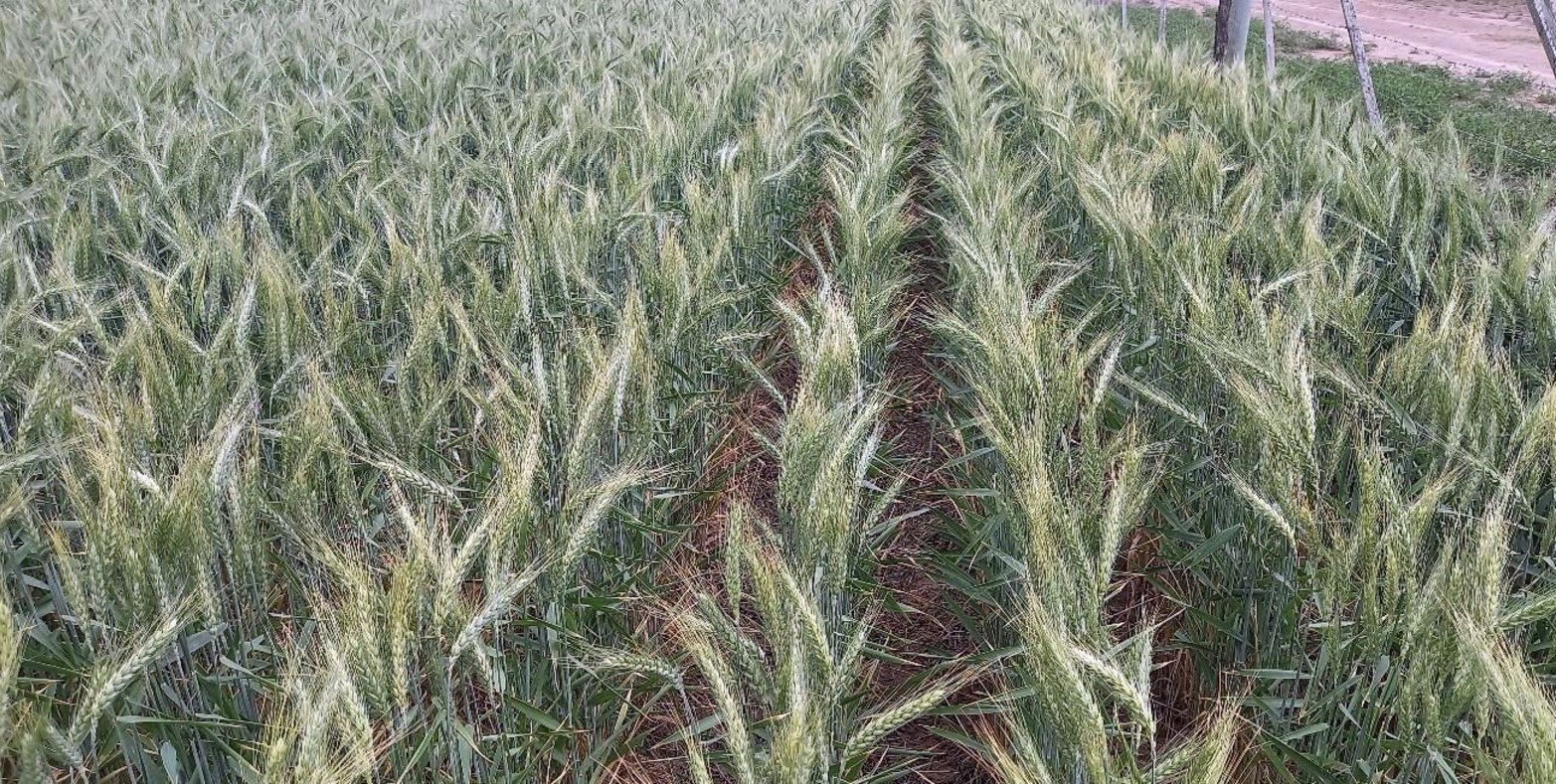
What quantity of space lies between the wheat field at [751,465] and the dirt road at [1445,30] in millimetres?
10270

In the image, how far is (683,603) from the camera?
6.26ft

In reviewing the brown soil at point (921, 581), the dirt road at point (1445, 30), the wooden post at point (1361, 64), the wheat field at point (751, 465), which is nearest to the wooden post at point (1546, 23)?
the wheat field at point (751, 465)

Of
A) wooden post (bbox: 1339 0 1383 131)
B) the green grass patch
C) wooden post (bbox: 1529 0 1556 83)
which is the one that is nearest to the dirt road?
the green grass patch

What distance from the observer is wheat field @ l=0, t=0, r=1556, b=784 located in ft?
3.65

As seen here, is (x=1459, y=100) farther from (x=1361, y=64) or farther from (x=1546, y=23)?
(x=1546, y=23)

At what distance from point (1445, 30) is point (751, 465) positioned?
17.6 meters

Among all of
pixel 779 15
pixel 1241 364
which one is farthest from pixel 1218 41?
pixel 1241 364

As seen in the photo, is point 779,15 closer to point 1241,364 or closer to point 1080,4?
point 1080,4

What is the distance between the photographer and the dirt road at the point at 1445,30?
1211cm

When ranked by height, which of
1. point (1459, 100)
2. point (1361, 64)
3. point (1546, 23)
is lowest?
point (1459, 100)

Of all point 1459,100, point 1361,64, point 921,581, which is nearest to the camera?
point 921,581

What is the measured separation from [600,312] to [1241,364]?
147 centimetres

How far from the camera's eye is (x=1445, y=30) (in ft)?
51.5

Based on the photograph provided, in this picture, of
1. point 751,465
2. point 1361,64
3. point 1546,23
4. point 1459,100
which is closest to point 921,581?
point 751,465
